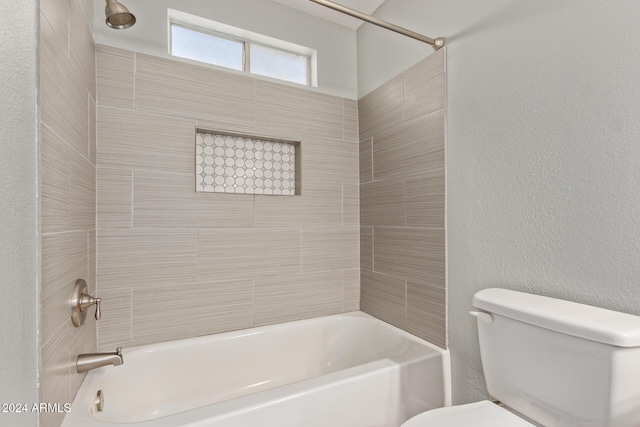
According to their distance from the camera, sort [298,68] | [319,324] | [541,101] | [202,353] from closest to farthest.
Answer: [541,101], [202,353], [319,324], [298,68]

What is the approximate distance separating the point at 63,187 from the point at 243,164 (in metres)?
0.99

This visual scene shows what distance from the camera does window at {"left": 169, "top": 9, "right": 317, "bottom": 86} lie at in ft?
5.86

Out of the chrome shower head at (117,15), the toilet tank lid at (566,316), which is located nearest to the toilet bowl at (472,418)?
the toilet tank lid at (566,316)

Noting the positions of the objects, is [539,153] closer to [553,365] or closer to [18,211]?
[553,365]

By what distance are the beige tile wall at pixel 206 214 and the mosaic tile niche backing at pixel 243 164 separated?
8 centimetres

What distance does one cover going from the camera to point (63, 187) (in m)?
1.01

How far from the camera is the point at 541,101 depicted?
1157 millimetres

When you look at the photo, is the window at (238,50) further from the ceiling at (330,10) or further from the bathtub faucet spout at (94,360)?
the bathtub faucet spout at (94,360)

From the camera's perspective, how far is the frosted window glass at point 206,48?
1781mm

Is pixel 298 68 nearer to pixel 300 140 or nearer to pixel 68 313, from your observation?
pixel 300 140

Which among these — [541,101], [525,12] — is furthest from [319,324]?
[525,12]

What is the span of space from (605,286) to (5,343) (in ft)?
5.21

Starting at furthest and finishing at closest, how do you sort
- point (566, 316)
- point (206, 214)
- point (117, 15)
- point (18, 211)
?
1. point (206, 214)
2. point (117, 15)
3. point (566, 316)
4. point (18, 211)

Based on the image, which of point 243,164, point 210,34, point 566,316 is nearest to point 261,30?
point 210,34
